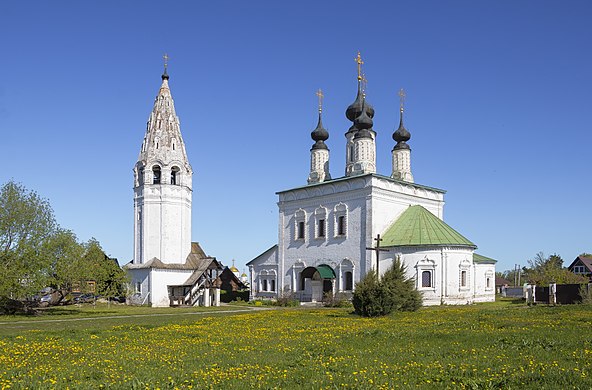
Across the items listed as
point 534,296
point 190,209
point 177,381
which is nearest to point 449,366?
point 177,381

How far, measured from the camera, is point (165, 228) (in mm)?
45281

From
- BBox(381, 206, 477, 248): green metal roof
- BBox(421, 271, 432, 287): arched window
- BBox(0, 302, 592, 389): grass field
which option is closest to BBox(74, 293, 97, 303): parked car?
BBox(381, 206, 477, 248): green metal roof

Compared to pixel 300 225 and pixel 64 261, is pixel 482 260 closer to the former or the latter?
pixel 300 225

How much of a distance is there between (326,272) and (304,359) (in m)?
32.7

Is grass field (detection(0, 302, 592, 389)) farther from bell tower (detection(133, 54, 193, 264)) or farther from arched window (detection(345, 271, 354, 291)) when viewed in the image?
bell tower (detection(133, 54, 193, 264))

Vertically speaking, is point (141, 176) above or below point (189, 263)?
above

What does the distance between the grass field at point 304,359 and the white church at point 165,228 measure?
2725 cm

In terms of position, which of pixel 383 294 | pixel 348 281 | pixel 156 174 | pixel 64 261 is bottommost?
pixel 348 281

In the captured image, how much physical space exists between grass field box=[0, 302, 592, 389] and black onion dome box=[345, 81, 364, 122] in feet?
110

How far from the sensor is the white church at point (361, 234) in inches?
1550

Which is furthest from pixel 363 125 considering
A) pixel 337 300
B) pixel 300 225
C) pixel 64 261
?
pixel 64 261

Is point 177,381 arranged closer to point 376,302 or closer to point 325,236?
point 376,302

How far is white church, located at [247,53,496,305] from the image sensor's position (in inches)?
1550

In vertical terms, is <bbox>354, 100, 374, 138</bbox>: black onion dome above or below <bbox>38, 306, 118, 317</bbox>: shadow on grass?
above
